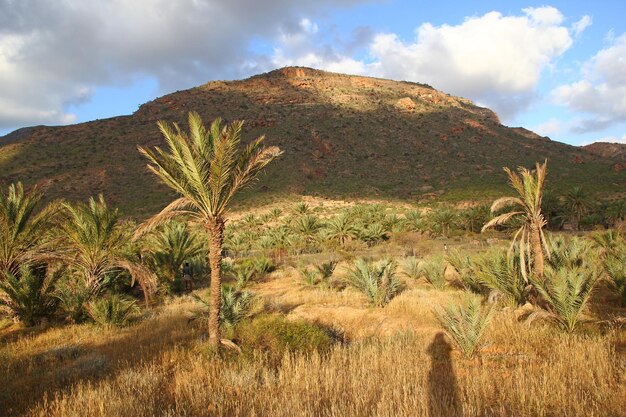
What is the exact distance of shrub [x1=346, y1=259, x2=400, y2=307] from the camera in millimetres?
10461

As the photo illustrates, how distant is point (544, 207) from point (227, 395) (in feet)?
105

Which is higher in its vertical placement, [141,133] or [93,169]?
[141,133]

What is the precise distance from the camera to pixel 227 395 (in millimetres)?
4746

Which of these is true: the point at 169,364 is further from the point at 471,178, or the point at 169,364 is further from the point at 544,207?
the point at 471,178

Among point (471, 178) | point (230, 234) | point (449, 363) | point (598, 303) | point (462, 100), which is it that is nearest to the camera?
point (449, 363)

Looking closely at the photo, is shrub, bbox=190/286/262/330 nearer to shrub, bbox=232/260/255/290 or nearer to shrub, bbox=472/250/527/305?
shrub, bbox=232/260/255/290

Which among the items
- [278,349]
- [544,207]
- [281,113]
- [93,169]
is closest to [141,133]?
[93,169]

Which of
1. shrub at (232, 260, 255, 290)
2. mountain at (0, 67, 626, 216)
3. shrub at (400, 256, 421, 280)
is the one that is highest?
mountain at (0, 67, 626, 216)

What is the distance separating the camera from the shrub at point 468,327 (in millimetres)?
5887

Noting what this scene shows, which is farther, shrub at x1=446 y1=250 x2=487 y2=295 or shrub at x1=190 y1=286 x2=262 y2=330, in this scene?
shrub at x1=446 y1=250 x2=487 y2=295

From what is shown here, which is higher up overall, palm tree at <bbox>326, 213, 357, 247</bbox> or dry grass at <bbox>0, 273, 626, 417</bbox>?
palm tree at <bbox>326, 213, 357, 247</bbox>

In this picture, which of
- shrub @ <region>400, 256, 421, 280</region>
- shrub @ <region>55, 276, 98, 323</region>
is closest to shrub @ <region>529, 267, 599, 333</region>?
shrub @ <region>400, 256, 421, 280</region>

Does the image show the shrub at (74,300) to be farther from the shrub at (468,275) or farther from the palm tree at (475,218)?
the palm tree at (475,218)

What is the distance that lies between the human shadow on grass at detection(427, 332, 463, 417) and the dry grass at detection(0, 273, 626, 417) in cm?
2
